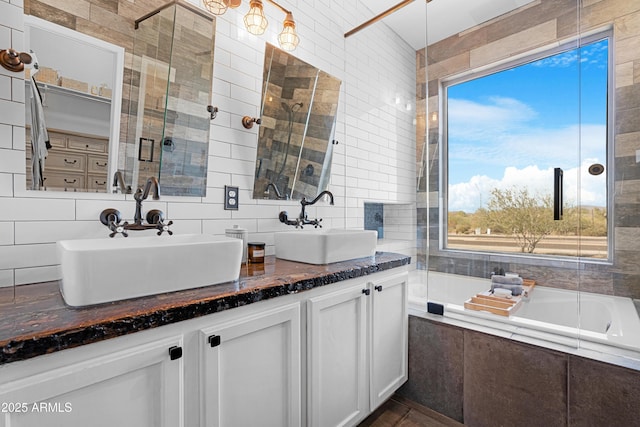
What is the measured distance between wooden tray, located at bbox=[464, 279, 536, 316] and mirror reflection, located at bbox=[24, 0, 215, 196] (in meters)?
1.74

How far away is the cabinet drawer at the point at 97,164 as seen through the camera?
4.26 ft

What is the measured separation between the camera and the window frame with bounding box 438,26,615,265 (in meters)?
1.99

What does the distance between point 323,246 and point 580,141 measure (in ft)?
6.07

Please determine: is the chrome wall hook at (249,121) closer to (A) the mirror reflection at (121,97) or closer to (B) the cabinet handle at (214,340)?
(A) the mirror reflection at (121,97)

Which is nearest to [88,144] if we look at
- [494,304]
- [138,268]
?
[138,268]

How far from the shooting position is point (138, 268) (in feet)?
3.05

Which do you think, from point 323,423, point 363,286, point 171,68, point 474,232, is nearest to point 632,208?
point 474,232

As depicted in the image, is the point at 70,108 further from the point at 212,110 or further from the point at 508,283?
the point at 508,283

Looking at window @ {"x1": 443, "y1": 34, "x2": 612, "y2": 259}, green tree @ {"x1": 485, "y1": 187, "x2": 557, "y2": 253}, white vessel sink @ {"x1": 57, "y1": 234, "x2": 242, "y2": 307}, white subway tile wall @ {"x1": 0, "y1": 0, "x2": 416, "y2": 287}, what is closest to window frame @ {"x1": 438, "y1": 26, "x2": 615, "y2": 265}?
window @ {"x1": 443, "y1": 34, "x2": 612, "y2": 259}

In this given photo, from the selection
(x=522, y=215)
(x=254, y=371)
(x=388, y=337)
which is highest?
(x=522, y=215)

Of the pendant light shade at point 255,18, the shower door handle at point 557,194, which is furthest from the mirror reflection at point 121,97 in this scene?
the shower door handle at point 557,194

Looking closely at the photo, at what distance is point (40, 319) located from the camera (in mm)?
754

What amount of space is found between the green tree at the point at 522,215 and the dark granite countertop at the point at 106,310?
5.70 ft

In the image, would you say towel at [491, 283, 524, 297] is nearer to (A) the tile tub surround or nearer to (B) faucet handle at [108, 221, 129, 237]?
(A) the tile tub surround
